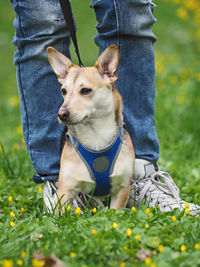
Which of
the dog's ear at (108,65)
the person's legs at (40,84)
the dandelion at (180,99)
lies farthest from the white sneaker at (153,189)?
the dandelion at (180,99)

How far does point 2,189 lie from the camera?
10.5 ft

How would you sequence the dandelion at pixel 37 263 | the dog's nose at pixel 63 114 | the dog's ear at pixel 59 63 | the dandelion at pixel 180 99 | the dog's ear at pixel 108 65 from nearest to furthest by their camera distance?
the dandelion at pixel 37 263
the dog's nose at pixel 63 114
the dog's ear at pixel 108 65
the dog's ear at pixel 59 63
the dandelion at pixel 180 99

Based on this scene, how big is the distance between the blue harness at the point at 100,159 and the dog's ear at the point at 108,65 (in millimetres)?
410

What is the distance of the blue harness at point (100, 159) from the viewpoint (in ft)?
8.05

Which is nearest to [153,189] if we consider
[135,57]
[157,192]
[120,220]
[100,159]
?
[157,192]

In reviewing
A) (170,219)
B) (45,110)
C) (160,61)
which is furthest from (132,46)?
(160,61)

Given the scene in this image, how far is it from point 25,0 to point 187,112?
287 cm

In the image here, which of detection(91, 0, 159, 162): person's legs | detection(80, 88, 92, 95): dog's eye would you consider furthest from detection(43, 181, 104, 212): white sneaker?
detection(80, 88, 92, 95): dog's eye

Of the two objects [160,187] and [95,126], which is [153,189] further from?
[95,126]

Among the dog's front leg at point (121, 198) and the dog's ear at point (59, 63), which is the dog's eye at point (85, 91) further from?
the dog's front leg at point (121, 198)

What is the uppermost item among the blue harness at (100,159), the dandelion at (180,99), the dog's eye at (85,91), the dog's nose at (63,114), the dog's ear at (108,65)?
the dog's ear at (108,65)

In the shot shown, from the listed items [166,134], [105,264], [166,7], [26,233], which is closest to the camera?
[105,264]

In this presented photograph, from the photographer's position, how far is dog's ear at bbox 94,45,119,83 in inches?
96.2

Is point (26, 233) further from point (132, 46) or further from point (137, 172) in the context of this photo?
point (132, 46)
